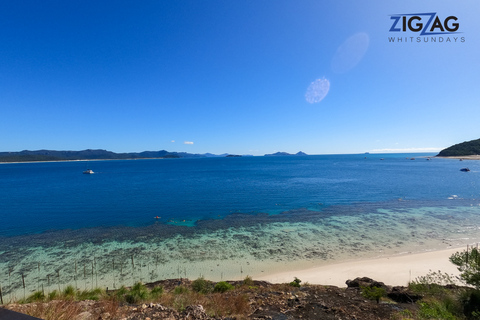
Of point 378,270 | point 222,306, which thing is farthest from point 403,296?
Result: point 222,306

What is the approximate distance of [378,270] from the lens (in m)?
19.3

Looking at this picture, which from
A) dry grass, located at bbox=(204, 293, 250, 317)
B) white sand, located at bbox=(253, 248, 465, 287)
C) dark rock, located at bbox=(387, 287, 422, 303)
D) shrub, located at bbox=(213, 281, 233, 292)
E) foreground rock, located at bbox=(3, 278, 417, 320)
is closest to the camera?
foreground rock, located at bbox=(3, 278, 417, 320)

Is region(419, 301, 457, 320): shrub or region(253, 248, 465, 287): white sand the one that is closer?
region(419, 301, 457, 320): shrub

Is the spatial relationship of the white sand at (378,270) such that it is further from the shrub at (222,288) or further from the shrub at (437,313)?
the shrub at (437,313)

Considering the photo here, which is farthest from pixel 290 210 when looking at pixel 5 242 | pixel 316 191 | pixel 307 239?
pixel 5 242

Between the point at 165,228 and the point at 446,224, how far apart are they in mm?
43858

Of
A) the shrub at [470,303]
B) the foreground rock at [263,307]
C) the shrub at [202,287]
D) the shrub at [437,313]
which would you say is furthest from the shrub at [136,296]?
the shrub at [470,303]

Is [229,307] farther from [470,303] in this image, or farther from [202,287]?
[470,303]

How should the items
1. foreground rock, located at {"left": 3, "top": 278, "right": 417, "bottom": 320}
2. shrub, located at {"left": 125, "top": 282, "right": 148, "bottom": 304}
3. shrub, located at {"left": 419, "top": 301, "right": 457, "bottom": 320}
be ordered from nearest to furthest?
foreground rock, located at {"left": 3, "top": 278, "right": 417, "bottom": 320} → shrub, located at {"left": 419, "top": 301, "right": 457, "bottom": 320} → shrub, located at {"left": 125, "top": 282, "right": 148, "bottom": 304}

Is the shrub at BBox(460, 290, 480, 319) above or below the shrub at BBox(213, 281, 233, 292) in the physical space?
above

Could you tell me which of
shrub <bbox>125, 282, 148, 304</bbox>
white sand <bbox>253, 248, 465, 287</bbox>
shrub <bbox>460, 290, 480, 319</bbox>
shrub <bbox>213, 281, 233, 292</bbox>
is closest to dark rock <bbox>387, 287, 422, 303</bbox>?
shrub <bbox>460, 290, 480, 319</bbox>

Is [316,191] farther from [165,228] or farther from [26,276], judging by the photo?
[26,276]

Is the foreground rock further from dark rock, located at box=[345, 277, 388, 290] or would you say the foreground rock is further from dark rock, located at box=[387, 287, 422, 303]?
dark rock, located at box=[345, 277, 388, 290]

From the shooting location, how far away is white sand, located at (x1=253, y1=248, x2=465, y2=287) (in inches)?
704
